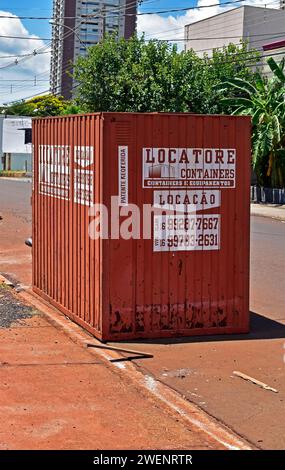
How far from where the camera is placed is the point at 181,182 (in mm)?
8672

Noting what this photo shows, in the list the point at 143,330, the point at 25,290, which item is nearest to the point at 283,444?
the point at 143,330

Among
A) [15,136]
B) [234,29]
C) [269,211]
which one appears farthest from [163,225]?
[15,136]

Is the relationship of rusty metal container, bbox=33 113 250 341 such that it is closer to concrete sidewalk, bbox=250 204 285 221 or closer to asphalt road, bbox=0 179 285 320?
asphalt road, bbox=0 179 285 320

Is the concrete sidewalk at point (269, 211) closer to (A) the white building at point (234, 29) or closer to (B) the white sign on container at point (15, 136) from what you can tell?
(A) the white building at point (234, 29)

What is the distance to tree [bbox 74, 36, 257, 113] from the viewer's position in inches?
1469

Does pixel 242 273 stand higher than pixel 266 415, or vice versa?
pixel 242 273

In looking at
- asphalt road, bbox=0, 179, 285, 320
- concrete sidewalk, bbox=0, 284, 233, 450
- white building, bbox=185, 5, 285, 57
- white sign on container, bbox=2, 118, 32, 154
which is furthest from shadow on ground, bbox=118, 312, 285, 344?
white sign on container, bbox=2, 118, 32, 154

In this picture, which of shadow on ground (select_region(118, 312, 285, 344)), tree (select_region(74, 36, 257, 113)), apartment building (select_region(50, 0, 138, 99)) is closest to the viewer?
shadow on ground (select_region(118, 312, 285, 344))

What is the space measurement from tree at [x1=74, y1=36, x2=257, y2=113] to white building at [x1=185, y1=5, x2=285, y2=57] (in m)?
22.9

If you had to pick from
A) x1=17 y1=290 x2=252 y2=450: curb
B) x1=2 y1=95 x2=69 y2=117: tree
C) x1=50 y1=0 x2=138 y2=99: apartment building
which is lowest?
x1=17 y1=290 x2=252 y2=450: curb

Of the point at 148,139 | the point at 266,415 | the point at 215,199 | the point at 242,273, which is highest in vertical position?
the point at 148,139

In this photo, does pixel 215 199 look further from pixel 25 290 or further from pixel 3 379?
pixel 25 290

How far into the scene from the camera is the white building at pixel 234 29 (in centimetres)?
6122

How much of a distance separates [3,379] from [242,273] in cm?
331
